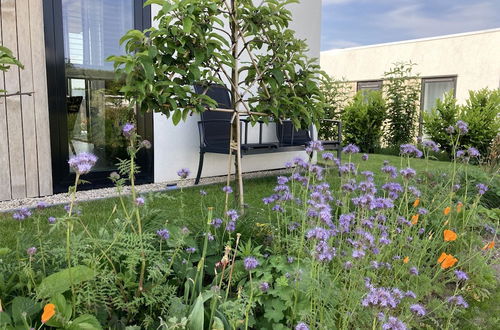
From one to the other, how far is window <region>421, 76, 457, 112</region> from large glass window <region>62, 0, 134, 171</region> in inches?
402

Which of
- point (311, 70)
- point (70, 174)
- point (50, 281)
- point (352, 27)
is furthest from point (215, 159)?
point (352, 27)

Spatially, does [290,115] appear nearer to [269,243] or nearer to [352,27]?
[269,243]

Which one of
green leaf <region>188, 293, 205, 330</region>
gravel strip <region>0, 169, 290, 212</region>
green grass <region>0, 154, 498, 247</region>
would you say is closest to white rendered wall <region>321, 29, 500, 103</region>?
green grass <region>0, 154, 498, 247</region>

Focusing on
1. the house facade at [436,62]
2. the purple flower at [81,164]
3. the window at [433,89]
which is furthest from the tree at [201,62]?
the window at [433,89]

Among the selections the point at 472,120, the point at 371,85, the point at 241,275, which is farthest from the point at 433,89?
the point at 241,275

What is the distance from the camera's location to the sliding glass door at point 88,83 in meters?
3.78

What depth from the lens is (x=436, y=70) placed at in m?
11.9

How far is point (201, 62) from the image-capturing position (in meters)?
1.88

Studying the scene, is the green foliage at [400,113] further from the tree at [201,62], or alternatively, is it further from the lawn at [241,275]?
the tree at [201,62]

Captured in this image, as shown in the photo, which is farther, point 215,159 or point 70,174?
point 215,159

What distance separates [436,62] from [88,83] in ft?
35.5

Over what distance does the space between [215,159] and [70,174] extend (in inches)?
69.0

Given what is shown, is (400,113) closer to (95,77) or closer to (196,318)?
(95,77)

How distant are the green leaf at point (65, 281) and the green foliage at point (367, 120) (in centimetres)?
857
